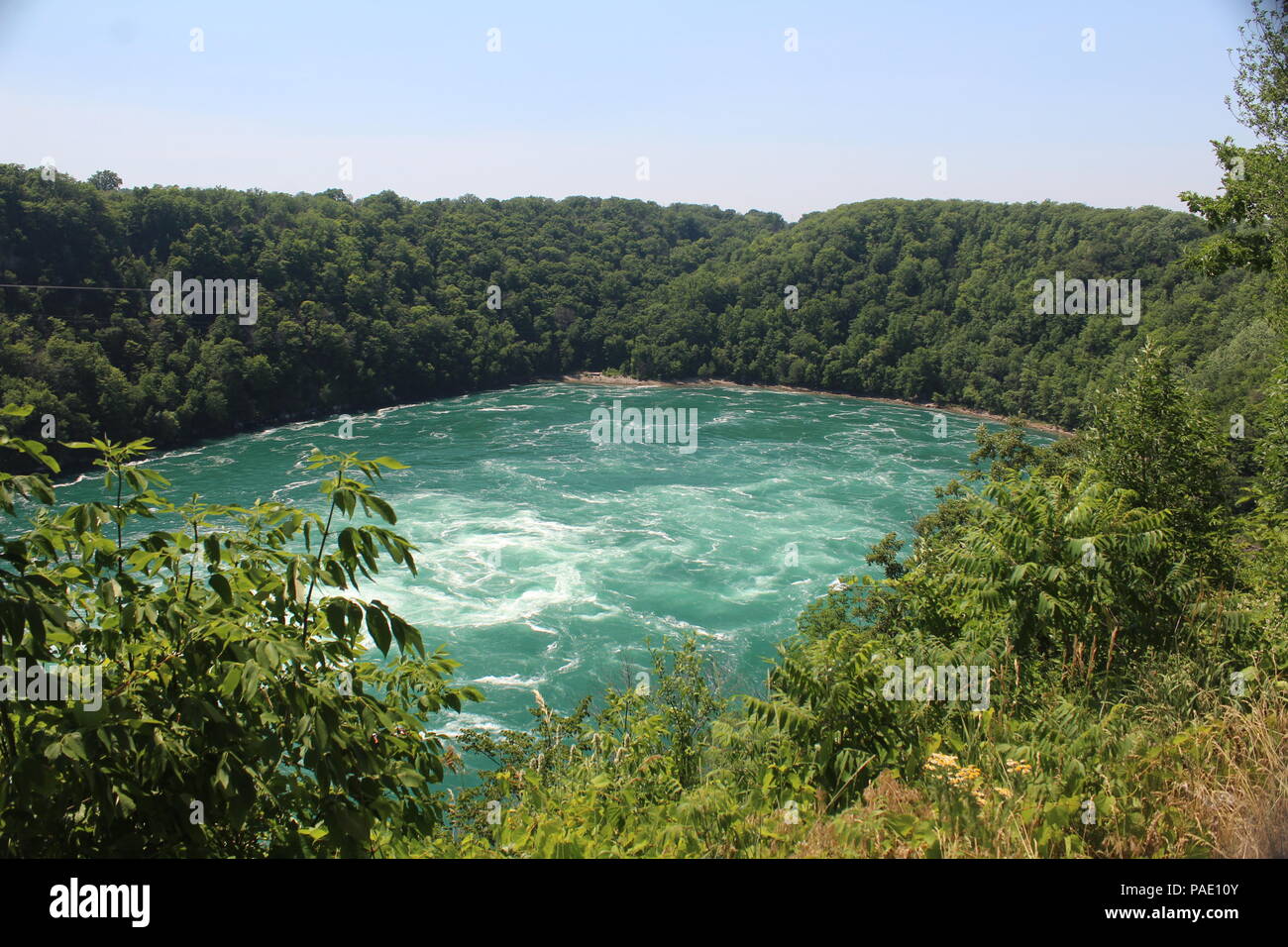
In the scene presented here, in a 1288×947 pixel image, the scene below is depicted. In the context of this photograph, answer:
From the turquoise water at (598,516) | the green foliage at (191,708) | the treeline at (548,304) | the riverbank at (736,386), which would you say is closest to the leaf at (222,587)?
the green foliage at (191,708)

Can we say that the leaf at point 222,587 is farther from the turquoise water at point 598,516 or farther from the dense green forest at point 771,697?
the turquoise water at point 598,516

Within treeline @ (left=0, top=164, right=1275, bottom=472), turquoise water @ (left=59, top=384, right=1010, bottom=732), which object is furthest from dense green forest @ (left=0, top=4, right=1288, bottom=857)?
treeline @ (left=0, top=164, right=1275, bottom=472)

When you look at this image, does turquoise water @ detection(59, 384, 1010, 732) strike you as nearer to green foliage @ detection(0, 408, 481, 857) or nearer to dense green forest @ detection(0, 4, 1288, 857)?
dense green forest @ detection(0, 4, 1288, 857)

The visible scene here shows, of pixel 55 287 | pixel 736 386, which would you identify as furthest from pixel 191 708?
pixel 736 386

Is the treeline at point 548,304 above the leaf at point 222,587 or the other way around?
above

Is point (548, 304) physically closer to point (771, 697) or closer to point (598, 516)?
point (598, 516)
